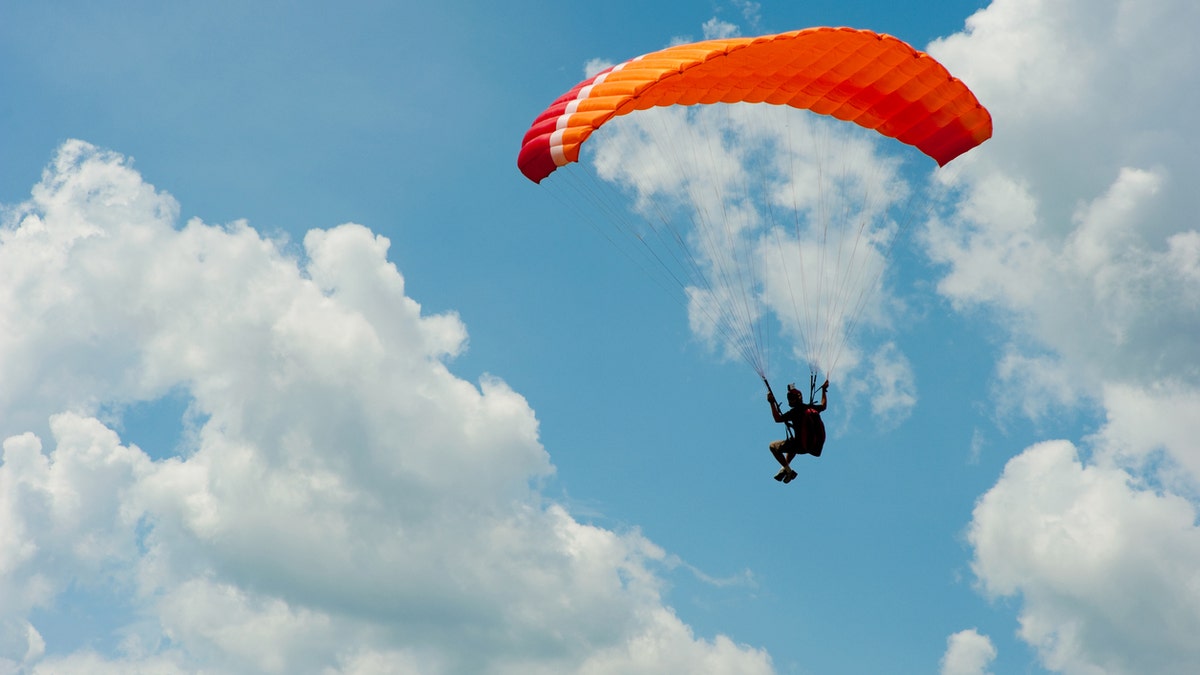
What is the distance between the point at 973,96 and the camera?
30.8 meters

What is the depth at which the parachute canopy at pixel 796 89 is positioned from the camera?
27016 millimetres

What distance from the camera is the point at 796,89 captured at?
30000 millimetres

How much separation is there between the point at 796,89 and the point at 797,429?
6921 millimetres

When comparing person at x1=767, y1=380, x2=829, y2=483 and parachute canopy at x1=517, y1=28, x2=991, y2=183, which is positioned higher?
Result: parachute canopy at x1=517, y1=28, x2=991, y2=183

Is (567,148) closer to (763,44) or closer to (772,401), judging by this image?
(763,44)

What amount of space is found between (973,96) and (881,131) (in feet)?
6.45

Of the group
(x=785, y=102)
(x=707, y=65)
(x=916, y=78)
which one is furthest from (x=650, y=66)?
(x=916, y=78)

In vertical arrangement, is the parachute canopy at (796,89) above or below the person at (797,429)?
above

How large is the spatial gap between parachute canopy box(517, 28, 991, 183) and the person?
5.94m

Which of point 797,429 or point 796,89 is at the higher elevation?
point 796,89

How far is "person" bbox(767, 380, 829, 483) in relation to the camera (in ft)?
92.5

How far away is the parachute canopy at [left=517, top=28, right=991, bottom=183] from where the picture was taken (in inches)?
1064

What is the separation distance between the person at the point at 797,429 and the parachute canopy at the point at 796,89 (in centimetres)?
594

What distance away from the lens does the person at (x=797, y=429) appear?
92.5 ft
